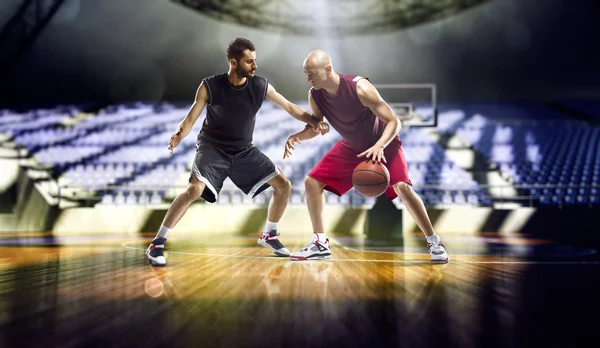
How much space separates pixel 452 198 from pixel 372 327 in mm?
7757

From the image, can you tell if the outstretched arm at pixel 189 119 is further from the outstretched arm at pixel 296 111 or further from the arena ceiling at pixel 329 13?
the arena ceiling at pixel 329 13

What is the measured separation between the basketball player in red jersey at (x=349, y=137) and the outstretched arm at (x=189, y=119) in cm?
61

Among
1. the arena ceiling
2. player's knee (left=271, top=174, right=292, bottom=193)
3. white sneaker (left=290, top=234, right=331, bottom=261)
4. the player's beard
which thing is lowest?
white sneaker (left=290, top=234, right=331, bottom=261)

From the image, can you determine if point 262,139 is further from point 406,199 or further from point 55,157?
point 406,199

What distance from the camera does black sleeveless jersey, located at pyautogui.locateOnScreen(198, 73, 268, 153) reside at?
2.93 m

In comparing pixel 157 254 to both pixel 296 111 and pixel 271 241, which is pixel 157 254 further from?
pixel 296 111

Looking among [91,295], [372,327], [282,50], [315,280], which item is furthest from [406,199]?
[282,50]

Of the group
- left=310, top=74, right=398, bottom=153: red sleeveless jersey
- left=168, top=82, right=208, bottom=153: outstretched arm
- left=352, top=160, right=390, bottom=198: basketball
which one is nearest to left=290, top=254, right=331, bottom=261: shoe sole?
left=352, top=160, right=390, bottom=198: basketball

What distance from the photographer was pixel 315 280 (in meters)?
2.31

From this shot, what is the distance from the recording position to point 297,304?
1.73 meters

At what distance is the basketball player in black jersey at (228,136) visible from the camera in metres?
2.84

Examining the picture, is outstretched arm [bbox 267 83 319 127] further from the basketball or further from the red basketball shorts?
the basketball

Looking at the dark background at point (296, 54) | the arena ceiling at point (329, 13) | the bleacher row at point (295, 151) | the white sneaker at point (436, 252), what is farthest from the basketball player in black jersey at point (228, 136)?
the dark background at point (296, 54)

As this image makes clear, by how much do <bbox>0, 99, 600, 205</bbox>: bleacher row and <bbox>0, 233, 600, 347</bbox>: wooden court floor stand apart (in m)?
4.93
